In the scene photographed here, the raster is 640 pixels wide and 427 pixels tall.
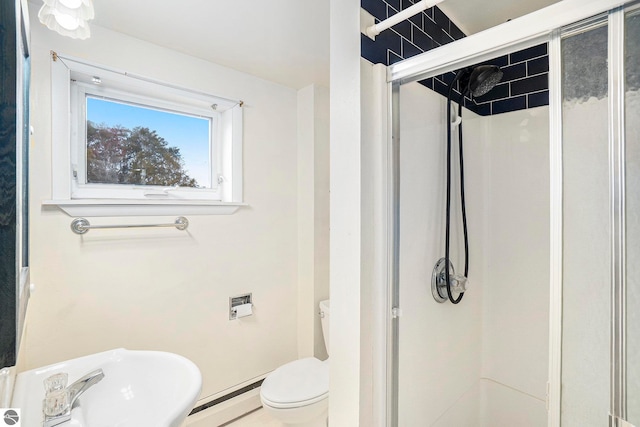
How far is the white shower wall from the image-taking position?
130cm

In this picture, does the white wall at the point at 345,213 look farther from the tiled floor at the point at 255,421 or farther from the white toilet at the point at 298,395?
the tiled floor at the point at 255,421

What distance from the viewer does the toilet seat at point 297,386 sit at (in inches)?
58.5

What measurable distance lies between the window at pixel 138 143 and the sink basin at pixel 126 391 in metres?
0.77

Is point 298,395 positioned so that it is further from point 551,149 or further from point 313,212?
point 551,149

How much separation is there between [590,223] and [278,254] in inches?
68.7

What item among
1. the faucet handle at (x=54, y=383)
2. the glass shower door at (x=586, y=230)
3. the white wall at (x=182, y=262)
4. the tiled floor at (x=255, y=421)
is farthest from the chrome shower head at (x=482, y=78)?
the tiled floor at (x=255, y=421)

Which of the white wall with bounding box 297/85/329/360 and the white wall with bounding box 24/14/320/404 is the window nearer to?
the white wall with bounding box 24/14/320/404

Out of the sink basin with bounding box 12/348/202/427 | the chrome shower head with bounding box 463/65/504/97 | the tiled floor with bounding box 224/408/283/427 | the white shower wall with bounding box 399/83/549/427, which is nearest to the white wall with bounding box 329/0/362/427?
the white shower wall with bounding box 399/83/549/427

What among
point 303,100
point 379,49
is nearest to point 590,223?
point 379,49

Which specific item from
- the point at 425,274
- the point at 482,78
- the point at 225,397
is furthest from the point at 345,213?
the point at 225,397

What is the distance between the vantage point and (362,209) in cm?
109

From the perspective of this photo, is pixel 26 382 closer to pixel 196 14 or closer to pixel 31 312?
pixel 31 312

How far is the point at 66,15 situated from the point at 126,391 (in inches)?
46.6

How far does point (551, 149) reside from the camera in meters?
0.89
